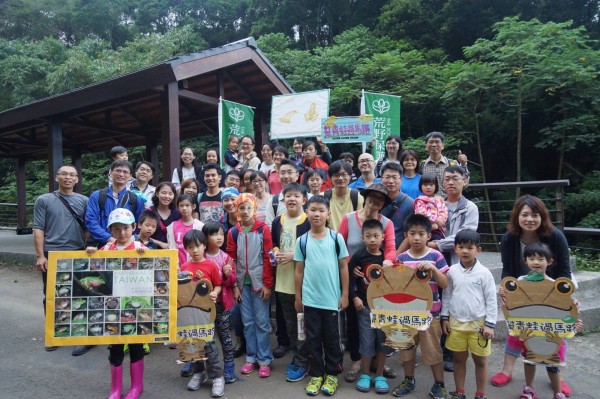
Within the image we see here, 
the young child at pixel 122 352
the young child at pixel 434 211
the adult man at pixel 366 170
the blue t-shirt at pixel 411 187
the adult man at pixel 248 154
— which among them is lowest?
the young child at pixel 122 352

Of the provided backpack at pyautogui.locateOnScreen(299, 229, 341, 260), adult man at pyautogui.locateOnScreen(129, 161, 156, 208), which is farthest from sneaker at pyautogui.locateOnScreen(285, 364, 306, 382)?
adult man at pyautogui.locateOnScreen(129, 161, 156, 208)

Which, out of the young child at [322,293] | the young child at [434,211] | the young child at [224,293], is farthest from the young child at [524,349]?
the young child at [224,293]

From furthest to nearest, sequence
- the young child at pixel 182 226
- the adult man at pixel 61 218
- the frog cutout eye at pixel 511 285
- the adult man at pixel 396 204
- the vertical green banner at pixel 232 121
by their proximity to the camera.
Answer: the vertical green banner at pixel 232 121 < the adult man at pixel 61 218 < the young child at pixel 182 226 < the adult man at pixel 396 204 < the frog cutout eye at pixel 511 285

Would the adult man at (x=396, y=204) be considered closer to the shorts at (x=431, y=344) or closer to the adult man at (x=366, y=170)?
the adult man at (x=366, y=170)

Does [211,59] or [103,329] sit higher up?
[211,59]

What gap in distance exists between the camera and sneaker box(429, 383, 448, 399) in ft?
10.4

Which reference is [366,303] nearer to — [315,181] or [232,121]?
[315,181]

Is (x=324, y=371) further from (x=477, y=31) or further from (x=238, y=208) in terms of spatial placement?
(x=477, y=31)

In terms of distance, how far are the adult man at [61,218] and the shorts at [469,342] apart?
12.6 feet

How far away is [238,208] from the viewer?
3758 mm

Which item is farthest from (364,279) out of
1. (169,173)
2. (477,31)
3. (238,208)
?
(477,31)

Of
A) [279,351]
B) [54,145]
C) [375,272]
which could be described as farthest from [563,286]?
[54,145]

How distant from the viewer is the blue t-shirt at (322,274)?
3.39 meters

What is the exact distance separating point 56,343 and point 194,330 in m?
1.02
